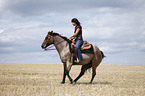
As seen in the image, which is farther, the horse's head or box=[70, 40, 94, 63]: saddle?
the horse's head

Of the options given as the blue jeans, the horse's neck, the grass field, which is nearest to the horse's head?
the horse's neck

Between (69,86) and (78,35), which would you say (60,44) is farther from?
(69,86)

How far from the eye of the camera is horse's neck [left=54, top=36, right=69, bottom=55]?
11459mm

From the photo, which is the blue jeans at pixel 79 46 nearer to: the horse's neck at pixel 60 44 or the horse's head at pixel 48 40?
the horse's neck at pixel 60 44

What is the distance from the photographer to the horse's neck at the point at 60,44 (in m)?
11.5

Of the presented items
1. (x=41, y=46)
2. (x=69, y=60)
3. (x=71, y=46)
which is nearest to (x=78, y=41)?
(x=71, y=46)

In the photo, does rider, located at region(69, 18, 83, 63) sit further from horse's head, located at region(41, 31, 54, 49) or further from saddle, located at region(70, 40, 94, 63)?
horse's head, located at region(41, 31, 54, 49)

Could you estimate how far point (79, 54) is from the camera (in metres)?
11.2

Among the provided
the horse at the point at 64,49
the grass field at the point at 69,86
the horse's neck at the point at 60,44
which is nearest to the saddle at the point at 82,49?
the horse at the point at 64,49

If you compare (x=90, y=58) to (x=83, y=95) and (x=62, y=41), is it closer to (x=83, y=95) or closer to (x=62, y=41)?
(x=62, y=41)

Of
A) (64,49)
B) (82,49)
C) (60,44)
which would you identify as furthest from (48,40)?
(82,49)

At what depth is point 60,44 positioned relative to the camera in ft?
37.8

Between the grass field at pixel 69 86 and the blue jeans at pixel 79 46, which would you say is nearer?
the grass field at pixel 69 86

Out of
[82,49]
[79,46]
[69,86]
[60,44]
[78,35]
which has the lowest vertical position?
[69,86]
